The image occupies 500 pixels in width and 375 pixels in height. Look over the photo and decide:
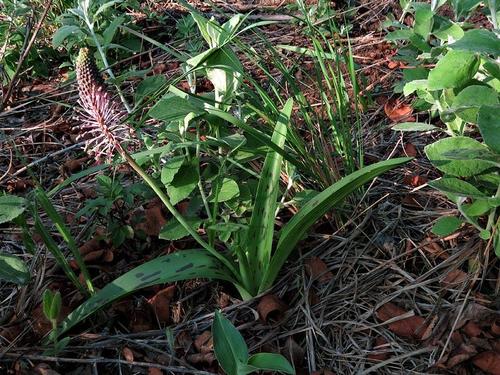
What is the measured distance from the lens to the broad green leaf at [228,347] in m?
1.17

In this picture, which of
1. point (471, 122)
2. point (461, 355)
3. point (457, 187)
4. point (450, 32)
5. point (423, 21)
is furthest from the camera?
point (423, 21)

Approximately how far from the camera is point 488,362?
4.10 feet

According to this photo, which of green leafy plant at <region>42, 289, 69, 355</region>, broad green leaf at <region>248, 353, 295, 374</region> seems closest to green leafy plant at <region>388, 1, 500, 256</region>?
broad green leaf at <region>248, 353, 295, 374</region>

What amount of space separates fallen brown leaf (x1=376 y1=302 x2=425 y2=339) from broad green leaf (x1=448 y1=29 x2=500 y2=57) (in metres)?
0.60

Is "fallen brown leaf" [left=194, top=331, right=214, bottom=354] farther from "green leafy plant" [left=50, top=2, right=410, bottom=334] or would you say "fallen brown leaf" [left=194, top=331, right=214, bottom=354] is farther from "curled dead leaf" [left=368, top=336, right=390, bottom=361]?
"curled dead leaf" [left=368, top=336, right=390, bottom=361]

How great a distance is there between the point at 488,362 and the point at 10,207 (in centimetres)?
108

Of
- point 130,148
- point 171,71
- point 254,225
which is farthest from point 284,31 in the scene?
point 254,225

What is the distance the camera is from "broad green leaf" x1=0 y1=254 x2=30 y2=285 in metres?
1.34

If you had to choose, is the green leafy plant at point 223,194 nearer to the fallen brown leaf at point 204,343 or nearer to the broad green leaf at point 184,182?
the broad green leaf at point 184,182

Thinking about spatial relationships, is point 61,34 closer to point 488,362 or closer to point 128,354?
point 128,354

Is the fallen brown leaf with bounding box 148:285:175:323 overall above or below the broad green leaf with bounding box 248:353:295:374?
below

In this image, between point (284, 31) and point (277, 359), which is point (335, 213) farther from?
point (284, 31)

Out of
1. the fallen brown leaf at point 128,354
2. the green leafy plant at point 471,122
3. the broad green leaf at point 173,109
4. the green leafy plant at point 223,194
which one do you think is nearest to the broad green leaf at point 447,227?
the green leafy plant at point 471,122

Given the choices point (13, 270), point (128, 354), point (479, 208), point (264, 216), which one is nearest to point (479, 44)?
point (479, 208)
